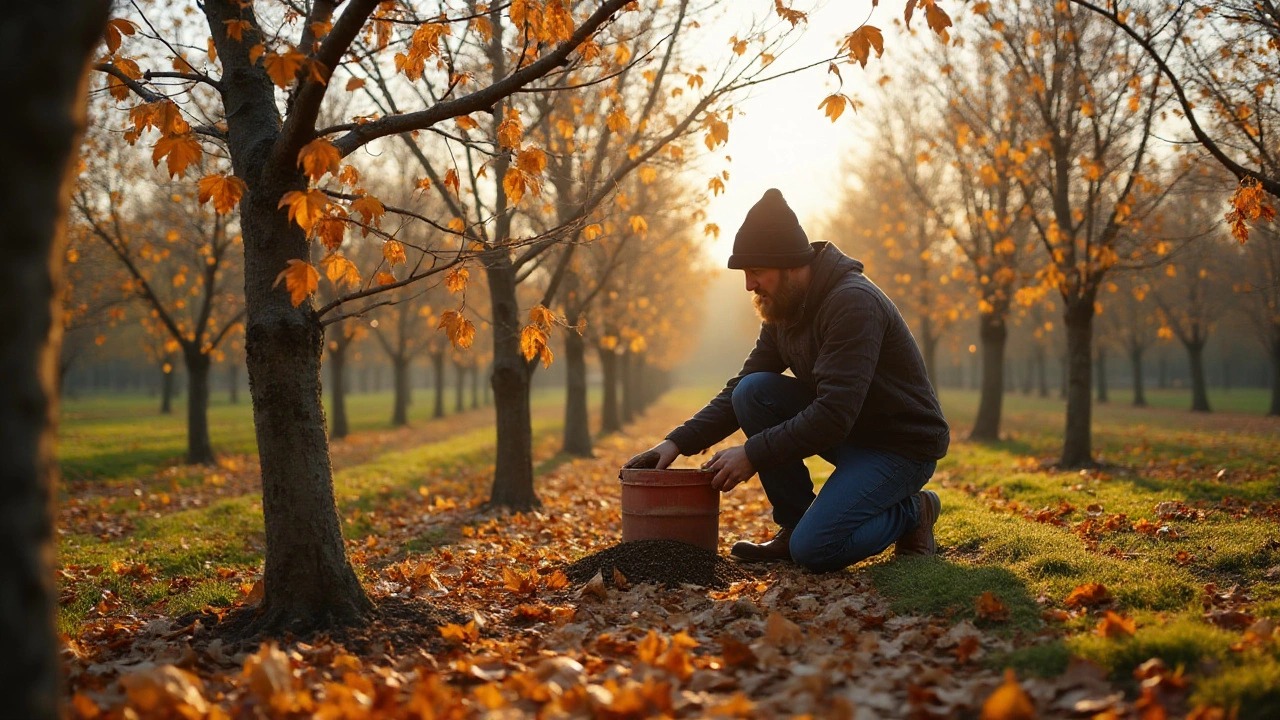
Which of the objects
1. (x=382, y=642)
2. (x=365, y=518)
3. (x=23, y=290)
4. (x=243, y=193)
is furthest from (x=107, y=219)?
(x=23, y=290)

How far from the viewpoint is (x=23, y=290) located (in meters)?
1.70

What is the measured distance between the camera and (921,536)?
4.81 m

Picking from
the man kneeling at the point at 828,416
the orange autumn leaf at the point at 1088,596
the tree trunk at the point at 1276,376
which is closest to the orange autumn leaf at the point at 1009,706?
the orange autumn leaf at the point at 1088,596

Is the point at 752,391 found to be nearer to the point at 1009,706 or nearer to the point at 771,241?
the point at 771,241

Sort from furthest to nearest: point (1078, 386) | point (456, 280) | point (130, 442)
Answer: point (130, 442)
point (1078, 386)
point (456, 280)

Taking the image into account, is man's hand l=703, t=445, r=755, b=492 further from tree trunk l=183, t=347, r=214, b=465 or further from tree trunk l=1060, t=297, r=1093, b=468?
tree trunk l=183, t=347, r=214, b=465

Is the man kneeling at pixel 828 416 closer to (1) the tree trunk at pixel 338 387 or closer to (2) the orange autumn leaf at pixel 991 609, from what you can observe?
(2) the orange autumn leaf at pixel 991 609

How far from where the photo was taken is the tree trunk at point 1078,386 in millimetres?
10250

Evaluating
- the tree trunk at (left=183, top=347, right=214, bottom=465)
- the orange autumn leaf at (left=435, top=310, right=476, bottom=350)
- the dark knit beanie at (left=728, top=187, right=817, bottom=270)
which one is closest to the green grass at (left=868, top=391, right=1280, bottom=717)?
the dark knit beanie at (left=728, top=187, right=817, bottom=270)

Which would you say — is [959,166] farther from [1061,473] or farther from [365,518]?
[365,518]

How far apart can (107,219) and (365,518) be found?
368 inches

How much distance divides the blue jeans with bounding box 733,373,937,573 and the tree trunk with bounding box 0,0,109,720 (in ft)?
11.3

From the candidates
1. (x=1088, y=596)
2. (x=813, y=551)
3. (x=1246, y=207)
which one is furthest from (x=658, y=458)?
(x=1246, y=207)

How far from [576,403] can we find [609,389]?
5059 mm
